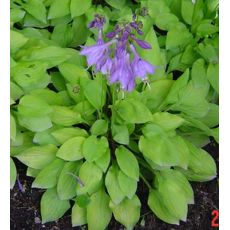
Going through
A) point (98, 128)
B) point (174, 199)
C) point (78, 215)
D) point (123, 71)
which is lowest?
point (78, 215)

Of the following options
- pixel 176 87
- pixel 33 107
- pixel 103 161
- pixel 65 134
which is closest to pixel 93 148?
pixel 103 161

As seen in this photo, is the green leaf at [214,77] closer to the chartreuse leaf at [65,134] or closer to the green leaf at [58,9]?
the chartreuse leaf at [65,134]

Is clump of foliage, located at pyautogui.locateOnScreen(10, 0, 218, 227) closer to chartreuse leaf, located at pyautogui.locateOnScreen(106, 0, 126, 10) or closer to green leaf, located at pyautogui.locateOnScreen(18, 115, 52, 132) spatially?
green leaf, located at pyautogui.locateOnScreen(18, 115, 52, 132)

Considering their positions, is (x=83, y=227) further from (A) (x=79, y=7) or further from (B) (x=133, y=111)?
(A) (x=79, y=7)

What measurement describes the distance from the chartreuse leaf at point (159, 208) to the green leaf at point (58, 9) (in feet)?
4.42

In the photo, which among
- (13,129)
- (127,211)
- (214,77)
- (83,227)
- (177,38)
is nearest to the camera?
(13,129)

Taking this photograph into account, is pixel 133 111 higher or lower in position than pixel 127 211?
higher

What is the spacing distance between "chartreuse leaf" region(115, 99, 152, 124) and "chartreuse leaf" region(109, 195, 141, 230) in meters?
0.46

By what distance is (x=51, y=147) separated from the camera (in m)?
2.90

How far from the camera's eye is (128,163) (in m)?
2.79

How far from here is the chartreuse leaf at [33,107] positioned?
278 centimetres

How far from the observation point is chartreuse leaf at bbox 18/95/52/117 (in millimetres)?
2781

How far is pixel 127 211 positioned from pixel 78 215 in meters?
0.28

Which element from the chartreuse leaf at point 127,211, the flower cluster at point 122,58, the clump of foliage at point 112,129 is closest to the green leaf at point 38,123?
the clump of foliage at point 112,129
